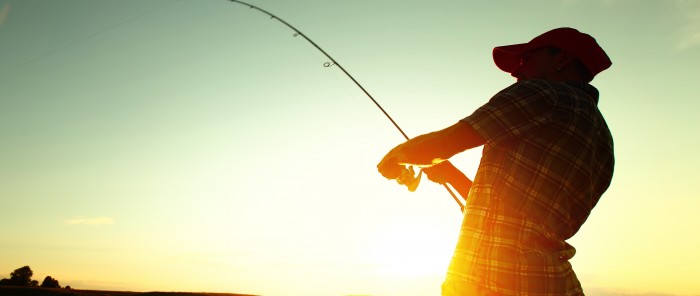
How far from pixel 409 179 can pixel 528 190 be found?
3.65ft

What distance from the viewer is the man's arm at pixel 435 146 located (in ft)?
7.36

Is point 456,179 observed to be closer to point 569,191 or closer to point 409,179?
point 409,179

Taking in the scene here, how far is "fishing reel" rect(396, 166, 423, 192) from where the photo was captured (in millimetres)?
3104

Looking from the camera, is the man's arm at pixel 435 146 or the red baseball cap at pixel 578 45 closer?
the man's arm at pixel 435 146

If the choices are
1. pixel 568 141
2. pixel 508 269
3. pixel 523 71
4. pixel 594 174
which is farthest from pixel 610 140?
pixel 508 269

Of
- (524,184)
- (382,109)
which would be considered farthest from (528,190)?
(382,109)

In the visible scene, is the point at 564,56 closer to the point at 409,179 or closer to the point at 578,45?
the point at 578,45

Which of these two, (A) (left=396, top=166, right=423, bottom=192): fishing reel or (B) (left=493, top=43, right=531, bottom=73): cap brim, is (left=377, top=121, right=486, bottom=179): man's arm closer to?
(A) (left=396, top=166, right=423, bottom=192): fishing reel

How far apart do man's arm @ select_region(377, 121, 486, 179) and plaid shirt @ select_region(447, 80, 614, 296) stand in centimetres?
6

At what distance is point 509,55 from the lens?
2957 millimetres

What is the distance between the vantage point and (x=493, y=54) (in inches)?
122

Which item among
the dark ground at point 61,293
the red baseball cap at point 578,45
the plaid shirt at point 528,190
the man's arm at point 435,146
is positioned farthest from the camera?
the dark ground at point 61,293

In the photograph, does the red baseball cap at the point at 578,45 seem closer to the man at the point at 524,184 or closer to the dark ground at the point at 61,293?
the man at the point at 524,184

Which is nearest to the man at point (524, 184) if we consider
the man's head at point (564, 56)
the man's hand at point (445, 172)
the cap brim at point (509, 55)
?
the man's head at point (564, 56)
